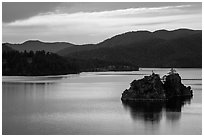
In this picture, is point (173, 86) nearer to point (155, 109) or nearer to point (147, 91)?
point (147, 91)

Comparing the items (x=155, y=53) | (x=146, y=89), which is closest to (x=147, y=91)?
(x=146, y=89)

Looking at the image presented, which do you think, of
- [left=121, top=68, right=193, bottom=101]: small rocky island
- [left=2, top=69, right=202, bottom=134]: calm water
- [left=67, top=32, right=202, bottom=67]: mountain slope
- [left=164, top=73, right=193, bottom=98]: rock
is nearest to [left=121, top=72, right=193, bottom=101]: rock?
[left=121, top=68, right=193, bottom=101]: small rocky island

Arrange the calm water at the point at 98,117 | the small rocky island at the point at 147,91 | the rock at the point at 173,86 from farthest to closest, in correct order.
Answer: the rock at the point at 173,86
the small rocky island at the point at 147,91
the calm water at the point at 98,117

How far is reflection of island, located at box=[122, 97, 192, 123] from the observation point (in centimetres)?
2452

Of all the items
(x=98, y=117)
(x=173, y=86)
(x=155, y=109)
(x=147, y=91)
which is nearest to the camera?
(x=98, y=117)

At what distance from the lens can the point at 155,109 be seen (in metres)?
28.1

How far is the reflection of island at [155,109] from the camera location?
80.4ft

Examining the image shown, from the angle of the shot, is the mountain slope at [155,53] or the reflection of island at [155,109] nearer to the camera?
the reflection of island at [155,109]

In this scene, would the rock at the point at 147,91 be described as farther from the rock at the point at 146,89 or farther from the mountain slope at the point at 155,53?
the mountain slope at the point at 155,53

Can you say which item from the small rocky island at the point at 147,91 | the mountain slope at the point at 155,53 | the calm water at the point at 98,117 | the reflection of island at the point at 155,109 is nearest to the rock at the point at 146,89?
the small rocky island at the point at 147,91

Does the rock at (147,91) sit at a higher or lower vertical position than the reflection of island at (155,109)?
higher

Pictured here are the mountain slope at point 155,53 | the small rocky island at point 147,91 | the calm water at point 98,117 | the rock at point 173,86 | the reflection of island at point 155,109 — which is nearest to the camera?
the calm water at point 98,117

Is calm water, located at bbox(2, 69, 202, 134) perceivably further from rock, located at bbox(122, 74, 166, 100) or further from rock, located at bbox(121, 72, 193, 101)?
rock, located at bbox(122, 74, 166, 100)

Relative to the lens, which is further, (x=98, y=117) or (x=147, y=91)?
(x=147, y=91)
